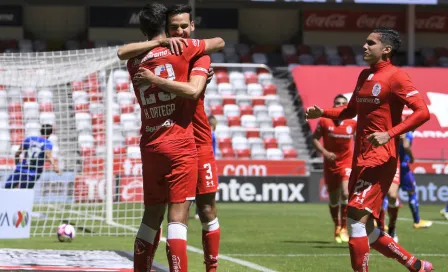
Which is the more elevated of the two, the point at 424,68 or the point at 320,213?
the point at 424,68

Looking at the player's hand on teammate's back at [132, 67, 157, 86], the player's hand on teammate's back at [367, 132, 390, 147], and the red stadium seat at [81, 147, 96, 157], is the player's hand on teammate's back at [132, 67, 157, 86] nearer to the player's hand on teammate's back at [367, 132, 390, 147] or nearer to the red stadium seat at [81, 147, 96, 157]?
the player's hand on teammate's back at [367, 132, 390, 147]

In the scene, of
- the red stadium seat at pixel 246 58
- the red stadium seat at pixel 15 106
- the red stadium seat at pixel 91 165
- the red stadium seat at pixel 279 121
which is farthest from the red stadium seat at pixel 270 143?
the red stadium seat at pixel 91 165

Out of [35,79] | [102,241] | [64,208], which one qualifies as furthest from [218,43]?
[64,208]

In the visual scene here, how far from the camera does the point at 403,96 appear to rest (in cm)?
816

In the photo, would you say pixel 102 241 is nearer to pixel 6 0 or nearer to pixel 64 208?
pixel 64 208

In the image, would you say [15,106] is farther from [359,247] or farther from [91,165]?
[359,247]

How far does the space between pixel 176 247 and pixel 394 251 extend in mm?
2447

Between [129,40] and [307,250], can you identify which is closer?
[307,250]

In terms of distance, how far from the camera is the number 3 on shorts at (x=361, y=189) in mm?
8145

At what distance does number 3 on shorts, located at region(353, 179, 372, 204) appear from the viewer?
8.14 metres

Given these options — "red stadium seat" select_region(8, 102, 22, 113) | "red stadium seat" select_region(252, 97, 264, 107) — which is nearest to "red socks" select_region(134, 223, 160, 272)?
"red stadium seat" select_region(8, 102, 22, 113)

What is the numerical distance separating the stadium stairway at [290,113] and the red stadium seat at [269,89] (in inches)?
7.3

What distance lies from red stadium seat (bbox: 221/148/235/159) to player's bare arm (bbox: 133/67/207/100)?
22.7 meters

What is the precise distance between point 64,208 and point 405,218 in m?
7.38
